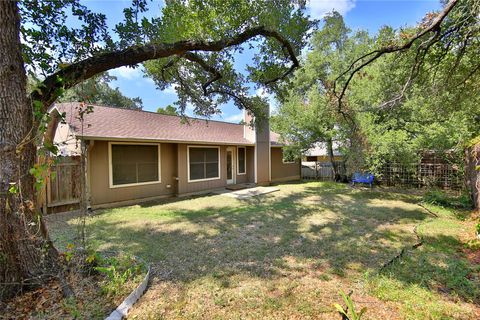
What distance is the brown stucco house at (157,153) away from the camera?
807 cm

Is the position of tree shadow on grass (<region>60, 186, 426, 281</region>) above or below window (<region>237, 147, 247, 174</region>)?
below

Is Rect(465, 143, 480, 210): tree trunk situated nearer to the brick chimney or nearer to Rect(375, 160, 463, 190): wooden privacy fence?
Rect(375, 160, 463, 190): wooden privacy fence

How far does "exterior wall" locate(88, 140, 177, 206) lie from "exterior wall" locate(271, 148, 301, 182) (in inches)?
285

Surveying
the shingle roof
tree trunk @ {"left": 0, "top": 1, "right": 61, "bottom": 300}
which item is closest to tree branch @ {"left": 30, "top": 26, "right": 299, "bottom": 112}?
tree trunk @ {"left": 0, "top": 1, "right": 61, "bottom": 300}

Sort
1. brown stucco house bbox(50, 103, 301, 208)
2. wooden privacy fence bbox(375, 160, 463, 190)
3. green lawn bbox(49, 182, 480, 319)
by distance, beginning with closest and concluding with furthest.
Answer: green lawn bbox(49, 182, 480, 319)
brown stucco house bbox(50, 103, 301, 208)
wooden privacy fence bbox(375, 160, 463, 190)

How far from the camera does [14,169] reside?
256 cm

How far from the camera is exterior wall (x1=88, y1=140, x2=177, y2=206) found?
793 centimetres

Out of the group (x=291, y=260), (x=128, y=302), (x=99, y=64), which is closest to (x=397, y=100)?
(x=291, y=260)

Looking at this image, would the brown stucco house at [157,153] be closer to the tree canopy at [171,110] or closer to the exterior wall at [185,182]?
the exterior wall at [185,182]

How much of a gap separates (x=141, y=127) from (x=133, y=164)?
1.57 metres

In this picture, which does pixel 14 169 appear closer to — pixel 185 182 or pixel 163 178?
pixel 163 178

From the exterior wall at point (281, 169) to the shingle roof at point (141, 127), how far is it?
9.45 ft

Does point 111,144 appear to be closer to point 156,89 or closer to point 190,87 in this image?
point 156,89

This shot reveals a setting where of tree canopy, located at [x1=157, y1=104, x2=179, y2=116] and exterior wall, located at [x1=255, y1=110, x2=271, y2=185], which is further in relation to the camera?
exterior wall, located at [x1=255, y1=110, x2=271, y2=185]
